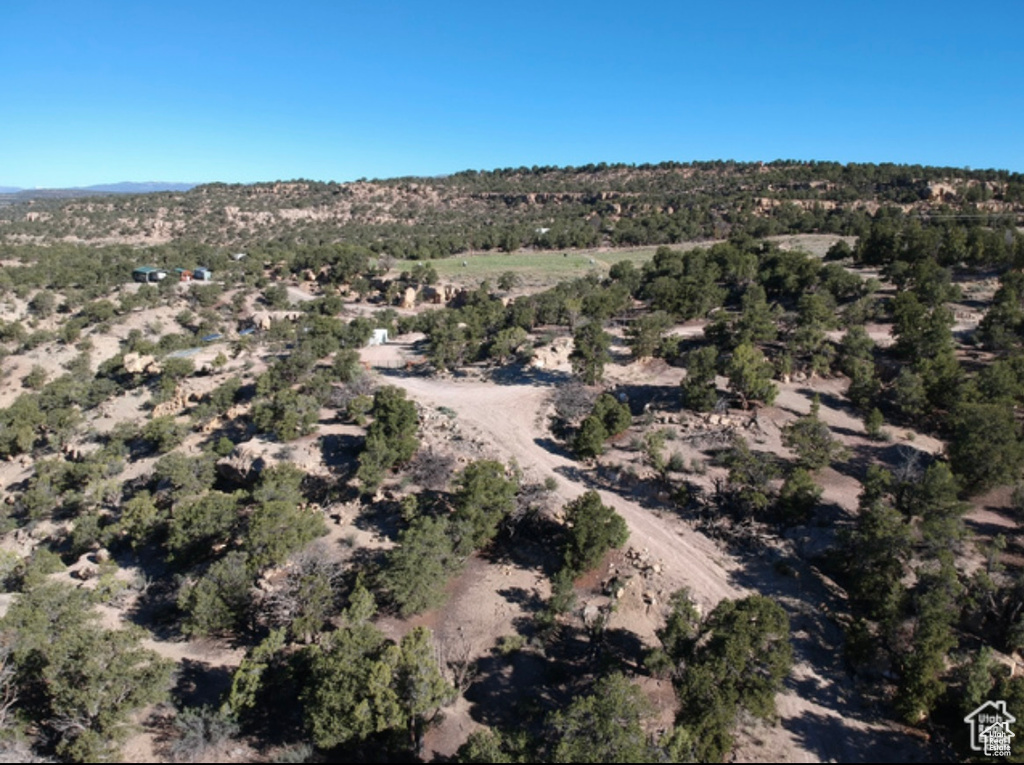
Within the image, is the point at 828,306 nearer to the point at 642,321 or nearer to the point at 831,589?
the point at 642,321

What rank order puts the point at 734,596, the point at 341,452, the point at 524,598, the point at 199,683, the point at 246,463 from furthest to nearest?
the point at 341,452
the point at 246,463
the point at 524,598
the point at 734,596
the point at 199,683

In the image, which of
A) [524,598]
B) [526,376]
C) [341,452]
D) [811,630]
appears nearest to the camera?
[811,630]

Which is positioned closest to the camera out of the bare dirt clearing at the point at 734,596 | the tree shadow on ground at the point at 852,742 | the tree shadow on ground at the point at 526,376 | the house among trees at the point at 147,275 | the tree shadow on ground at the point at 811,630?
the tree shadow on ground at the point at 852,742

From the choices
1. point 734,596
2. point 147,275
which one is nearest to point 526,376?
point 734,596

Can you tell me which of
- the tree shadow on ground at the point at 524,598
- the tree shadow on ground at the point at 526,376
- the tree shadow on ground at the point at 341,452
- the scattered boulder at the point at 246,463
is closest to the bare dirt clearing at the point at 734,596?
the tree shadow on ground at the point at 524,598

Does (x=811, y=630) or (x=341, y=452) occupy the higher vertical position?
(x=341, y=452)

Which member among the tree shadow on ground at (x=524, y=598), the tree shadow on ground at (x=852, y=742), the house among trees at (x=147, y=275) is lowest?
the tree shadow on ground at (x=852, y=742)

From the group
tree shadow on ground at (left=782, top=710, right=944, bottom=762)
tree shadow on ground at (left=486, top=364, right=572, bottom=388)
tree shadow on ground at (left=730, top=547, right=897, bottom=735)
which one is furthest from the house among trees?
tree shadow on ground at (left=782, top=710, right=944, bottom=762)

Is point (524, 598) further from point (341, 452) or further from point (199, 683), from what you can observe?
point (341, 452)

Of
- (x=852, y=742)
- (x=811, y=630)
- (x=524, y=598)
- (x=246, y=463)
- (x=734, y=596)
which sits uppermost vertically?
(x=246, y=463)

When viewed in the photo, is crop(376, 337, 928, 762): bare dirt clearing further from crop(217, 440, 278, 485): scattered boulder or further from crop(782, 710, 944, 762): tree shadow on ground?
crop(217, 440, 278, 485): scattered boulder

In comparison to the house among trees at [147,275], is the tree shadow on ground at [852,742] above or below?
below

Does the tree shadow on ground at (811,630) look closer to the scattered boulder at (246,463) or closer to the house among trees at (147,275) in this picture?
the scattered boulder at (246,463)
